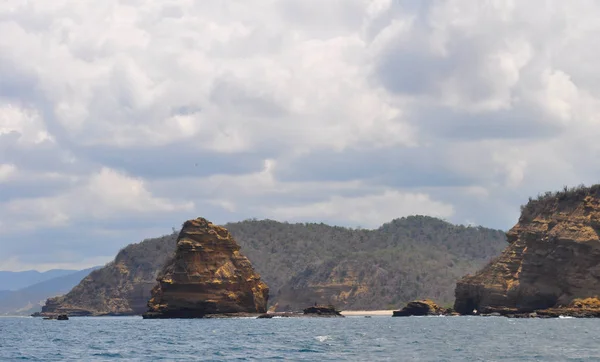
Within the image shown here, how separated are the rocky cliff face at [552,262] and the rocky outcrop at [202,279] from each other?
168ft

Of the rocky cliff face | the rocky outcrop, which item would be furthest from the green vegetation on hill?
the rocky outcrop

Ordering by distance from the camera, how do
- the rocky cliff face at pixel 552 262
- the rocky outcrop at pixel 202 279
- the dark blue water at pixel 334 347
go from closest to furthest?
the dark blue water at pixel 334 347, the rocky cliff face at pixel 552 262, the rocky outcrop at pixel 202 279

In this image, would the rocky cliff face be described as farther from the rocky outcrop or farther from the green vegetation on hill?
the rocky outcrop

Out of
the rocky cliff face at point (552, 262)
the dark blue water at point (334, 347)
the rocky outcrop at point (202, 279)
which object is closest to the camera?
the dark blue water at point (334, 347)

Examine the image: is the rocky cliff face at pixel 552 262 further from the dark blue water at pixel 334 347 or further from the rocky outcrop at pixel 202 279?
the dark blue water at pixel 334 347

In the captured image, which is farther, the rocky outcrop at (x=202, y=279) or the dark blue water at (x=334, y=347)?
the rocky outcrop at (x=202, y=279)

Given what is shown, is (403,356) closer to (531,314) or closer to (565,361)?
(565,361)

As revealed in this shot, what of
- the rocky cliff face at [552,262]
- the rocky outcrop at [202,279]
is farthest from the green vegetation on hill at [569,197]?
the rocky outcrop at [202,279]

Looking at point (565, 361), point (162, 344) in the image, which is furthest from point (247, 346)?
point (565, 361)

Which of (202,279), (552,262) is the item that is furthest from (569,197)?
(202,279)

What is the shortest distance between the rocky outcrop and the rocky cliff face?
5110 cm

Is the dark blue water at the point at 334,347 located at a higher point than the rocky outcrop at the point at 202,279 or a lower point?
lower

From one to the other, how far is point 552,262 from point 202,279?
68.5m

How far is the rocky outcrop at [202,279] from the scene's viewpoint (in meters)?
186
